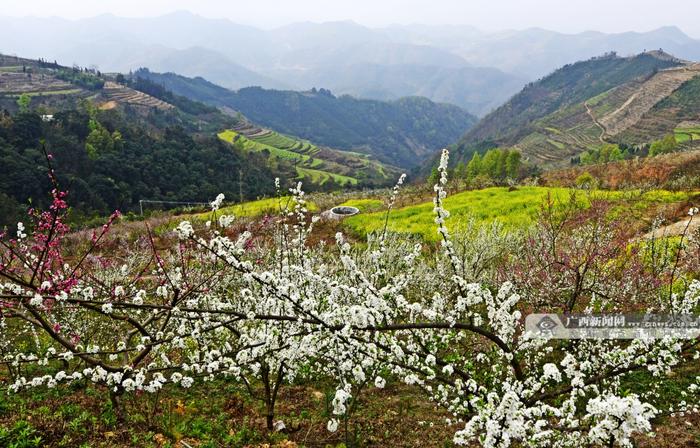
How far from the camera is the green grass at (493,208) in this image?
76.5 feet

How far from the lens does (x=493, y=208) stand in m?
26.2

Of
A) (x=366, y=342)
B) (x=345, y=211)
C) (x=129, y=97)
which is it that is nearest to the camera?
(x=366, y=342)

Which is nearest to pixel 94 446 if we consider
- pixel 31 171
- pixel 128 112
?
pixel 31 171

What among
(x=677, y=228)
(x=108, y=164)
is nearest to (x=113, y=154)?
(x=108, y=164)

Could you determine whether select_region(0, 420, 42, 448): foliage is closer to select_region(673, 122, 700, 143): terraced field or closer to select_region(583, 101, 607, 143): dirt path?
select_region(673, 122, 700, 143): terraced field

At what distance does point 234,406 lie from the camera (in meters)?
9.67


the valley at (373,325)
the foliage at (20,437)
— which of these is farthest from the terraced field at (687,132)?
the foliage at (20,437)

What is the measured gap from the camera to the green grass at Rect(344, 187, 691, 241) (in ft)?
76.5

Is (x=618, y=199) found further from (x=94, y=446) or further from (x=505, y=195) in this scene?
(x=94, y=446)

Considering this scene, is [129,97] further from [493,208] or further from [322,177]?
[493,208]

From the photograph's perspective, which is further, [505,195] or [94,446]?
[505,195]

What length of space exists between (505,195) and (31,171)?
199 ft

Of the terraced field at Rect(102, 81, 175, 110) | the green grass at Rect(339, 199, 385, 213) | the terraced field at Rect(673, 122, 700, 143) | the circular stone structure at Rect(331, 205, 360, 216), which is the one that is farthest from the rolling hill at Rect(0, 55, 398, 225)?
the terraced field at Rect(673, 122, 700, 143)

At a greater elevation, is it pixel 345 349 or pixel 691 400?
pixel 345 349
